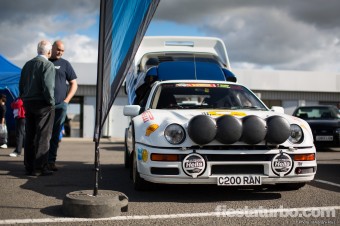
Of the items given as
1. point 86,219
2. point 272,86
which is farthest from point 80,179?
point 272,86

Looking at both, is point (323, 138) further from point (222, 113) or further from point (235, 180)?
point (235, 180)

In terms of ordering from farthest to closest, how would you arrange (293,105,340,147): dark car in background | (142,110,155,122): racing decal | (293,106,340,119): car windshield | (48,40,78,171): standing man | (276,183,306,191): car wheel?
(293,106,340,119): car windshield → (293,105,340,147): dark car in background → (48,40,78,171): standing man → (276,183,306,191): car wheel → (142,110,155,122): racing decal

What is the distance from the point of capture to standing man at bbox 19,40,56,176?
19.9 feet

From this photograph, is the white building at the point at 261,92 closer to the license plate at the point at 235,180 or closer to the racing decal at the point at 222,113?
the racing decal at the point at 222,113

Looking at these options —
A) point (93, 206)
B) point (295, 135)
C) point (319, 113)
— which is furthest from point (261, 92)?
point (93, 206)

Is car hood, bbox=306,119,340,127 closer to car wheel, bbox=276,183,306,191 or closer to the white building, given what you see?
car wheel, bbox=276,183,306,191

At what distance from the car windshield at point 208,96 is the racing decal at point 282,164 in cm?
113

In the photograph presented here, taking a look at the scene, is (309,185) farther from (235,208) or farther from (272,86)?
(272,86)

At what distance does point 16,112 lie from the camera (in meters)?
10.5

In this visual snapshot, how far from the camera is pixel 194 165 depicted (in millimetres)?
4320

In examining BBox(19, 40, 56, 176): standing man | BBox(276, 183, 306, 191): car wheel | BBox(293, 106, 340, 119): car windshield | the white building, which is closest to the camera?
BBox(276, 183, 306, 191): car wheel

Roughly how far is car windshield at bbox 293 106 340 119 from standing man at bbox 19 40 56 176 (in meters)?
9.23

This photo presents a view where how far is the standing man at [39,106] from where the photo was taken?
6.06 meters

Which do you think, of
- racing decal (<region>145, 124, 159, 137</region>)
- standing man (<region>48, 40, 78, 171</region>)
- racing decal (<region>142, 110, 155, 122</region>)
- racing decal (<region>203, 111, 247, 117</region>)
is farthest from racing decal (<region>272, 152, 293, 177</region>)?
standing man (<region>48, 40, 78, 171</region>)
